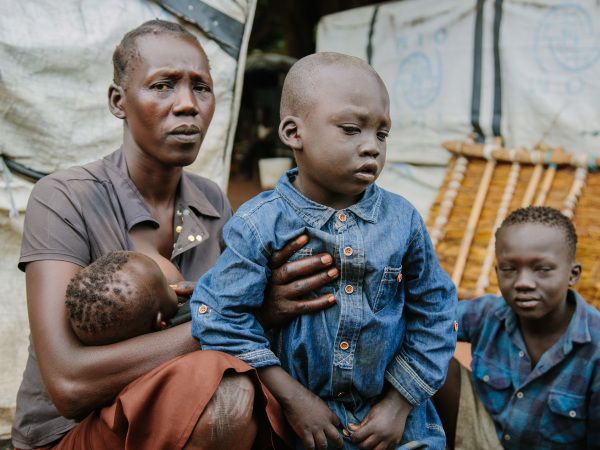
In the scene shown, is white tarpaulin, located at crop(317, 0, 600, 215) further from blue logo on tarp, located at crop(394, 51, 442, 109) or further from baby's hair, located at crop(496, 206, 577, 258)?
baby's hair, located at crop(496, 206, 577, 258)

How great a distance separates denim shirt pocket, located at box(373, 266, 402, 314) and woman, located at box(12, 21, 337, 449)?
0.50ft

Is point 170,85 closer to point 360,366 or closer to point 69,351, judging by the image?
point 69,351

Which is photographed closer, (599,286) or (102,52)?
(102,52)

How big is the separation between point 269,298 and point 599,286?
7.81 ft

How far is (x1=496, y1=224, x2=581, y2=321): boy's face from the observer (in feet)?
7.18

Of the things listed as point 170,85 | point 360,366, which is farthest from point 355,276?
point 170,85

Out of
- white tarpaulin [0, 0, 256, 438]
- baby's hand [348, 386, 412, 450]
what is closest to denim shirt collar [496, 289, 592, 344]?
baby's hand [348, 386, 412, 450]

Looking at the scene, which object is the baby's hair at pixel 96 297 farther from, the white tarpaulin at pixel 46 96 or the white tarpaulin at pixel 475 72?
the white tarpaulin at pixel 475 72

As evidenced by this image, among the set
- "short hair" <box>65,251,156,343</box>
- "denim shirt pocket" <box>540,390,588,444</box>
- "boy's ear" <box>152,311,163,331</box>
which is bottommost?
"denim shirt pocket" <box>540,390,588,444</box>

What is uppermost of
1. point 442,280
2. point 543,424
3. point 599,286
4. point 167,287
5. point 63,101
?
point 63,101

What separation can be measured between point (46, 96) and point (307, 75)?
1787mm

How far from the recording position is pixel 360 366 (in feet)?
5.46

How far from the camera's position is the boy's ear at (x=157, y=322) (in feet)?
5.52

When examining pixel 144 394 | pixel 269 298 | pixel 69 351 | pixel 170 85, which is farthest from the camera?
pixel 170 85
